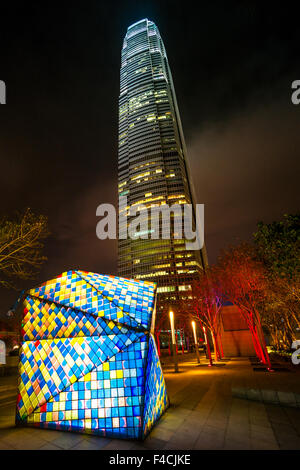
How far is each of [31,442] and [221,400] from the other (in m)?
6.63

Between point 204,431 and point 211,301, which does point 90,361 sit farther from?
point 211,301

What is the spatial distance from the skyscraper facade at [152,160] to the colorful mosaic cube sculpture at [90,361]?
9998 cm

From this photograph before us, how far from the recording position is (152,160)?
5192 inches

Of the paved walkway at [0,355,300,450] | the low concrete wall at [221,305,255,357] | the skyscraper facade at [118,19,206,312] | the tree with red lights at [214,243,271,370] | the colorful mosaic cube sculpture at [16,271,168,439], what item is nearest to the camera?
the paved walkway at [0,355,300,450]

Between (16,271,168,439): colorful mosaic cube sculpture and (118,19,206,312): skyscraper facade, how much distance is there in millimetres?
99979

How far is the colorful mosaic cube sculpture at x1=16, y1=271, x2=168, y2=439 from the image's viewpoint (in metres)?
5.55

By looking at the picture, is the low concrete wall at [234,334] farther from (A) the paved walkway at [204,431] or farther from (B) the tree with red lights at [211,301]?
(A) the paved walkway at [204,431]

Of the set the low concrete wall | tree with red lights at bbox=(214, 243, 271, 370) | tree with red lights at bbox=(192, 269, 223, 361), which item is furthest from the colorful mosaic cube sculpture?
the low concrete wall

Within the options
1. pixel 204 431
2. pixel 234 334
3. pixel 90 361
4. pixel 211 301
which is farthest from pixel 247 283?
pixel 90 361

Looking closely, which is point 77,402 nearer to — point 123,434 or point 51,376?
point 51,376

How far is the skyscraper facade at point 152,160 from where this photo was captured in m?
113

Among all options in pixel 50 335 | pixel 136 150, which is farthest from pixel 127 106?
pixel 50 335

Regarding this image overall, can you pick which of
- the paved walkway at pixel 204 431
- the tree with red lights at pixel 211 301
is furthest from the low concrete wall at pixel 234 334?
the paved walkway at pixel 204 431

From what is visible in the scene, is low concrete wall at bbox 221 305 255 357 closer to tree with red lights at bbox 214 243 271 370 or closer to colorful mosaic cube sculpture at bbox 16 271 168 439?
tree with red lights at bbox 214 243 271 370
